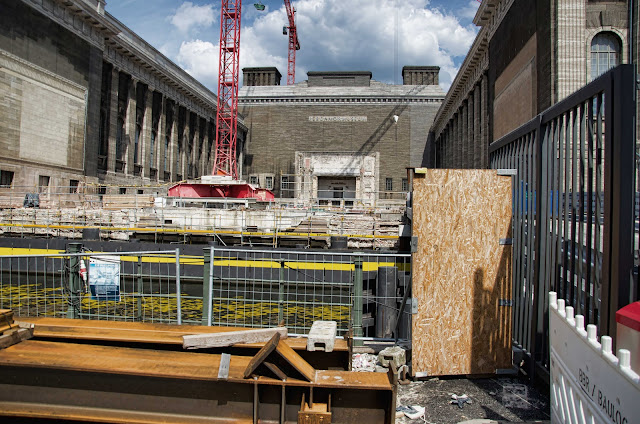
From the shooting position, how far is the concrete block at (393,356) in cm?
527

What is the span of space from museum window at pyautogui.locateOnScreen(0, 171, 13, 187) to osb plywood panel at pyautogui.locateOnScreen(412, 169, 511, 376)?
27523mm

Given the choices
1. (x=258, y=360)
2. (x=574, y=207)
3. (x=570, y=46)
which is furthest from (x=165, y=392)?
(x=570, y=46)

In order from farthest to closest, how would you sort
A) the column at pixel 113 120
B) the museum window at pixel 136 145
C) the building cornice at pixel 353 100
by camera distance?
the building cornice at pixel 353 100 → the museum window at pixel 136 145 → the column at pixel 113 120

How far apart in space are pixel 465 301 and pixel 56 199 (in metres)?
27.4

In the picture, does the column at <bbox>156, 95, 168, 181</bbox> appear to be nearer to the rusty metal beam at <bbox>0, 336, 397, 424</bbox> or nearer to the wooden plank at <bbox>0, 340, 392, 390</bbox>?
the wooden plank at <bbox>0, 340, 392, 390</bbox>

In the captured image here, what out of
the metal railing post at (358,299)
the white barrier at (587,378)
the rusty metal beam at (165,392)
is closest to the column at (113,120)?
the metal railing post at (358,299)

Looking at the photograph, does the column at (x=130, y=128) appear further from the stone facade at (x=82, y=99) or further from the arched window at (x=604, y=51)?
the arched window at (x=604, y=51)

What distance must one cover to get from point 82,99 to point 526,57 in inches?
1172

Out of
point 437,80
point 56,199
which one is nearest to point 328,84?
point 437,80

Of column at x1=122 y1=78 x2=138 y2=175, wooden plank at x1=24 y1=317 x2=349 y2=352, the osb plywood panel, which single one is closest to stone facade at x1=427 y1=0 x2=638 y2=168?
the osb plywood panel

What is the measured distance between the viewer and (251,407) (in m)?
3.18

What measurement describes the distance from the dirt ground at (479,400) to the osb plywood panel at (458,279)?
0.54 feet

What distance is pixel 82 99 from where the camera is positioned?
3044 centimetres

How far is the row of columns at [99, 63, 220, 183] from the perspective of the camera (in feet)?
112
